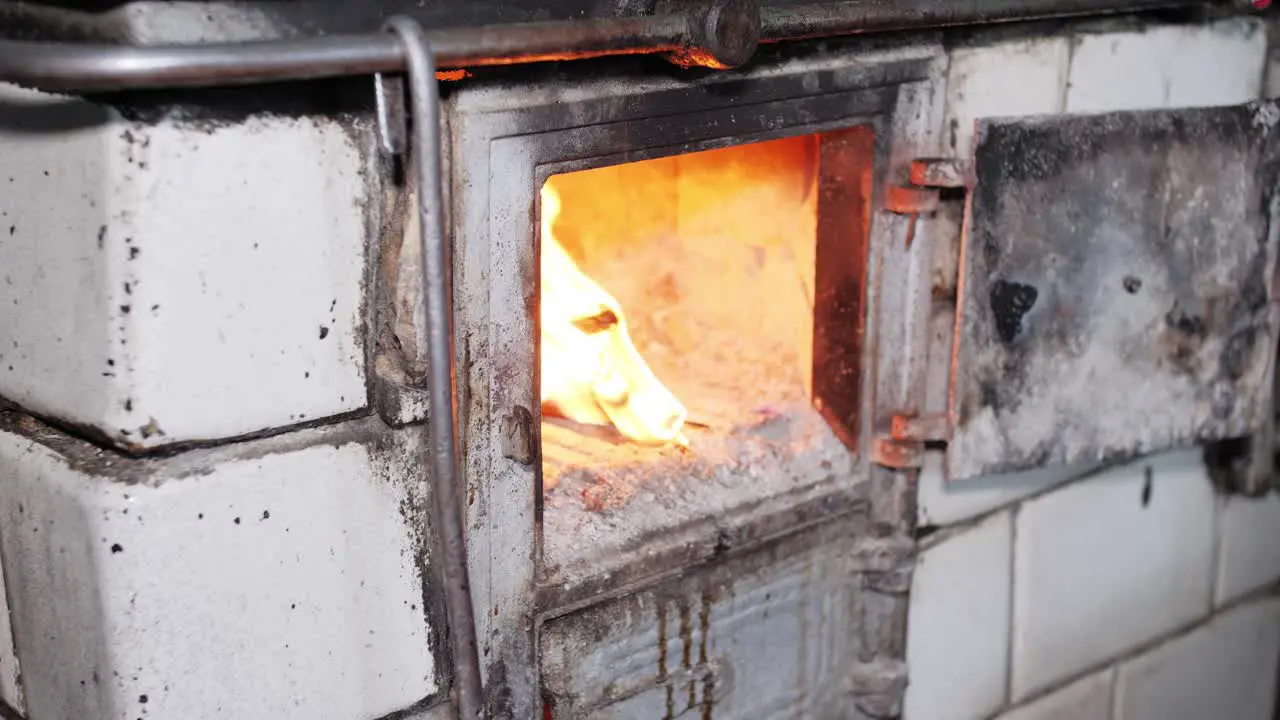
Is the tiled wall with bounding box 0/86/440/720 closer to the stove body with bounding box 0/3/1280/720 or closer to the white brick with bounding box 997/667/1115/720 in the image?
the stove body with bounding box 0/3/1280/720

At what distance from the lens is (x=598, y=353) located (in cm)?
213

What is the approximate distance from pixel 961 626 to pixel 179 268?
156 centimetres

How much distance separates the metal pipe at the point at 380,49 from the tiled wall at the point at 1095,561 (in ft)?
1.31

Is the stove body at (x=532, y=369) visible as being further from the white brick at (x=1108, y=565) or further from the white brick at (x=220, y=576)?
the white brick at (x=1108, y=565)

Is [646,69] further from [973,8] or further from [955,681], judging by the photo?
[955,681]

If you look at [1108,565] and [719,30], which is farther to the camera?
[1108,565]

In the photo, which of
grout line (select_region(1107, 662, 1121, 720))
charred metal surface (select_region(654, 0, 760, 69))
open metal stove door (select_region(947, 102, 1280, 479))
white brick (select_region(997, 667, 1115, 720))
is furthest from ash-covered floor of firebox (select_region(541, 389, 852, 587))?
grout line (select_region(1107, 662, 1121, 720))

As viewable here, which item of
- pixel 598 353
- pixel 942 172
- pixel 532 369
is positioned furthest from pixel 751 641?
pixel 942 172

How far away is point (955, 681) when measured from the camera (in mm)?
2406

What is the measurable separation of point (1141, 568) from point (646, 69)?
1.64 meters

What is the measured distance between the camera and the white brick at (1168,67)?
2236 mm

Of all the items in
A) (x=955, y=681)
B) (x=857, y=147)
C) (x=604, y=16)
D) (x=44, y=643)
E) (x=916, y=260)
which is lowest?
(x=955, y=681)

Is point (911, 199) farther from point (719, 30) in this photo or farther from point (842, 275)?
point (719, 30)

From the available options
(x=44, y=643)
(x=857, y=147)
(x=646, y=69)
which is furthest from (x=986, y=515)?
(x=44, y=643)
